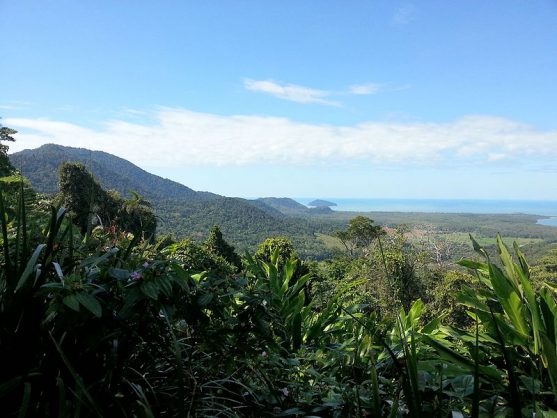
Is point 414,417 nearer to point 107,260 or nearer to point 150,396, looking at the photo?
point 150,396

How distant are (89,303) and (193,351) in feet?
1.41

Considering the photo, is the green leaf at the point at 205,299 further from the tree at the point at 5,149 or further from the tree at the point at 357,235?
the tree at the point at 357,235

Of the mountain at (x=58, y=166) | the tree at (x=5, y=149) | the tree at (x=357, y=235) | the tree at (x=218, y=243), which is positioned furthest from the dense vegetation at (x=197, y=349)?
the tree at (x=357, y=235)

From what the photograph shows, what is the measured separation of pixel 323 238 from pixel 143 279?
2383 inches

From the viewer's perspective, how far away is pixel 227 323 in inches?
40.8

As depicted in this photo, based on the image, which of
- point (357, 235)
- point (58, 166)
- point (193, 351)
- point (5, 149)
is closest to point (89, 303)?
point (193, 351)

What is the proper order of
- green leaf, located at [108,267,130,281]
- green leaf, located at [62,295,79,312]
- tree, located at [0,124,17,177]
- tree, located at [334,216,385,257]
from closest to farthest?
green leaf, located at [62,295,79,312], green leaf, located at [108,267,130,281], tree, located at [0,124,17,177], tree, located at [334,216,385,257]

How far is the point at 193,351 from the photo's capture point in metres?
1.06

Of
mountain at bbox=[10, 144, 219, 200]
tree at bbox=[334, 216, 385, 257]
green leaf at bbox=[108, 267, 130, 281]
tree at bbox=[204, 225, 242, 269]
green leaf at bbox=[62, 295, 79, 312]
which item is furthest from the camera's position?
tree at bbox=[334, 216, 385, 257]

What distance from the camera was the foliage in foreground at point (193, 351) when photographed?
2.51 feet

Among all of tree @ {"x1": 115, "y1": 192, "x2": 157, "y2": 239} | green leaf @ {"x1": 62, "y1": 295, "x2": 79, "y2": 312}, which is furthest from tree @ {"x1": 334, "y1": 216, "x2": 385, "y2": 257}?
green leaf @ {"x1": 62, "y1": 295, "x2": 79, "y2": 312}

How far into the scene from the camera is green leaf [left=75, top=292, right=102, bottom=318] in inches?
26.9

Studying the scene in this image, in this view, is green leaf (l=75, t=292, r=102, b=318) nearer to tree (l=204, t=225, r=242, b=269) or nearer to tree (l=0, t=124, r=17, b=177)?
tree (l=0, t=124, r=17, b=177)

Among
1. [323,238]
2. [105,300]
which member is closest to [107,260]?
[105,300]
